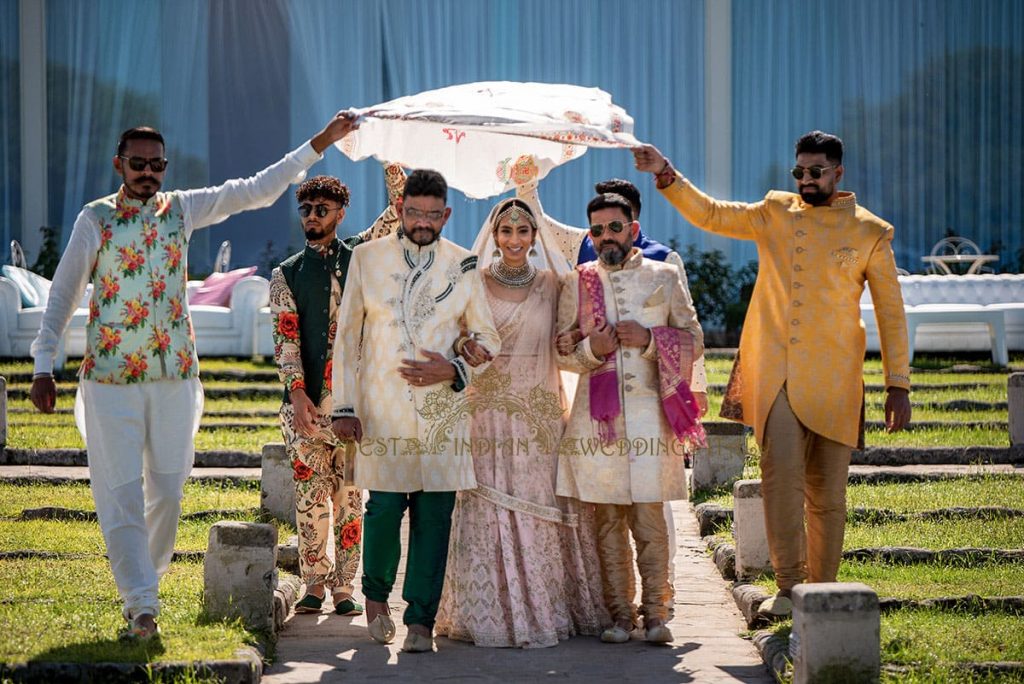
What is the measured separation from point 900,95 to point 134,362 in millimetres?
14235

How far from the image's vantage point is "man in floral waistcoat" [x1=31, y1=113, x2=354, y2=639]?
581 cm

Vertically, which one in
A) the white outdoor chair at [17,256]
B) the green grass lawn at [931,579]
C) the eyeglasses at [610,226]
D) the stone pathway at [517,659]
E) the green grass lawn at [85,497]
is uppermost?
the white outdoor chair at [17,256]

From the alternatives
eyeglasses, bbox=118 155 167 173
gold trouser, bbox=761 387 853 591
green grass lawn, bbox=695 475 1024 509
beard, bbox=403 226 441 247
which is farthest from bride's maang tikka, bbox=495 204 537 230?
green grass lawn, bbox=695 475 1024 509

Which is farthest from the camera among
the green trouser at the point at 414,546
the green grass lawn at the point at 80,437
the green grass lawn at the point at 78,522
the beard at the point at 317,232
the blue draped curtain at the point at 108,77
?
the blue draped curtain at the point at 108,77

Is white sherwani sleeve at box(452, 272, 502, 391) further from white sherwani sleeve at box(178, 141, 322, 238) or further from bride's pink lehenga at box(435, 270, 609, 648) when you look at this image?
white sherwani sleeve at box(178, 141, 322, 238)

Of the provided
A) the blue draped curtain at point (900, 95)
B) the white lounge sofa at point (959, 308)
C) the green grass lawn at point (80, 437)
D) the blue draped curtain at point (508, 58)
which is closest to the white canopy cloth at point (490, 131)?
the green grass lawn at point (80, 437)

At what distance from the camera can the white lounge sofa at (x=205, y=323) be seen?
1450 centimetres

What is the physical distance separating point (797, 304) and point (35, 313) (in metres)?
9.80

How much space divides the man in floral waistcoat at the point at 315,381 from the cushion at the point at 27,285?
28.5 feet

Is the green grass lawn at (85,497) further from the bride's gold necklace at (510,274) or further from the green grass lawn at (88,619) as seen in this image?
the bride's gold necklace at (510,274)

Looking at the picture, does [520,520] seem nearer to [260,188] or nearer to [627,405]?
[627,405]

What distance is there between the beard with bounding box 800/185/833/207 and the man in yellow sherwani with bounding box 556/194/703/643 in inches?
25.0

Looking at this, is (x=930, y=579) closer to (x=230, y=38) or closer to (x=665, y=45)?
(x=665, y=45)

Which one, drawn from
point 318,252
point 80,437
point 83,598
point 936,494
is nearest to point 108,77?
point 80,437
